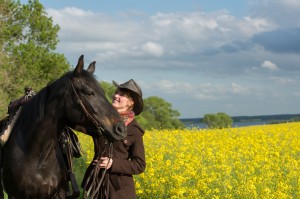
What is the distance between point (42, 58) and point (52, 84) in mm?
31782

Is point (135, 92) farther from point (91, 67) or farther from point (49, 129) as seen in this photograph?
point (49, 129)

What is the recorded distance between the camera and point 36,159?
14.7 feet

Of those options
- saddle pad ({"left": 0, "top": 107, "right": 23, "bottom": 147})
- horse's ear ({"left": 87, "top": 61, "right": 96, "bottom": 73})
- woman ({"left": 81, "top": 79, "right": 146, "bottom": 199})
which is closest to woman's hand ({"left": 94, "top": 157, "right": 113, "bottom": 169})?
woman ({"left": 81, "top": 79, "right": 146, "bottom": 199})

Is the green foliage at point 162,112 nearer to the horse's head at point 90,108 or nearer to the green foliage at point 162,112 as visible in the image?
the green foliage at point 162,112

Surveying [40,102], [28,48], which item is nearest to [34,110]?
[40,102]

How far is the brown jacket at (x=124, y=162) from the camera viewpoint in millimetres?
4348

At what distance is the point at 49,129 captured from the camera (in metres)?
4.44

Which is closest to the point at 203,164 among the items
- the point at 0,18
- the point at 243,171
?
the point at 243,171

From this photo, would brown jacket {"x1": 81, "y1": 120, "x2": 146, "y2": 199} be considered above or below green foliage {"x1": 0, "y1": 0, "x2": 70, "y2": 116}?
below

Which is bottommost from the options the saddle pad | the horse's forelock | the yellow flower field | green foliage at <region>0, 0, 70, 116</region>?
the yellow flower field

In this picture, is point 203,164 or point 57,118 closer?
point 57,118

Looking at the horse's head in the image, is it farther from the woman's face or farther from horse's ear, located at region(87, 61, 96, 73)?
the woman's face

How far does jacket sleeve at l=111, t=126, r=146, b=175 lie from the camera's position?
14.2ft

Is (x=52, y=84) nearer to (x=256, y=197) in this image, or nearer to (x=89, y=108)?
(x=89, y=108)
